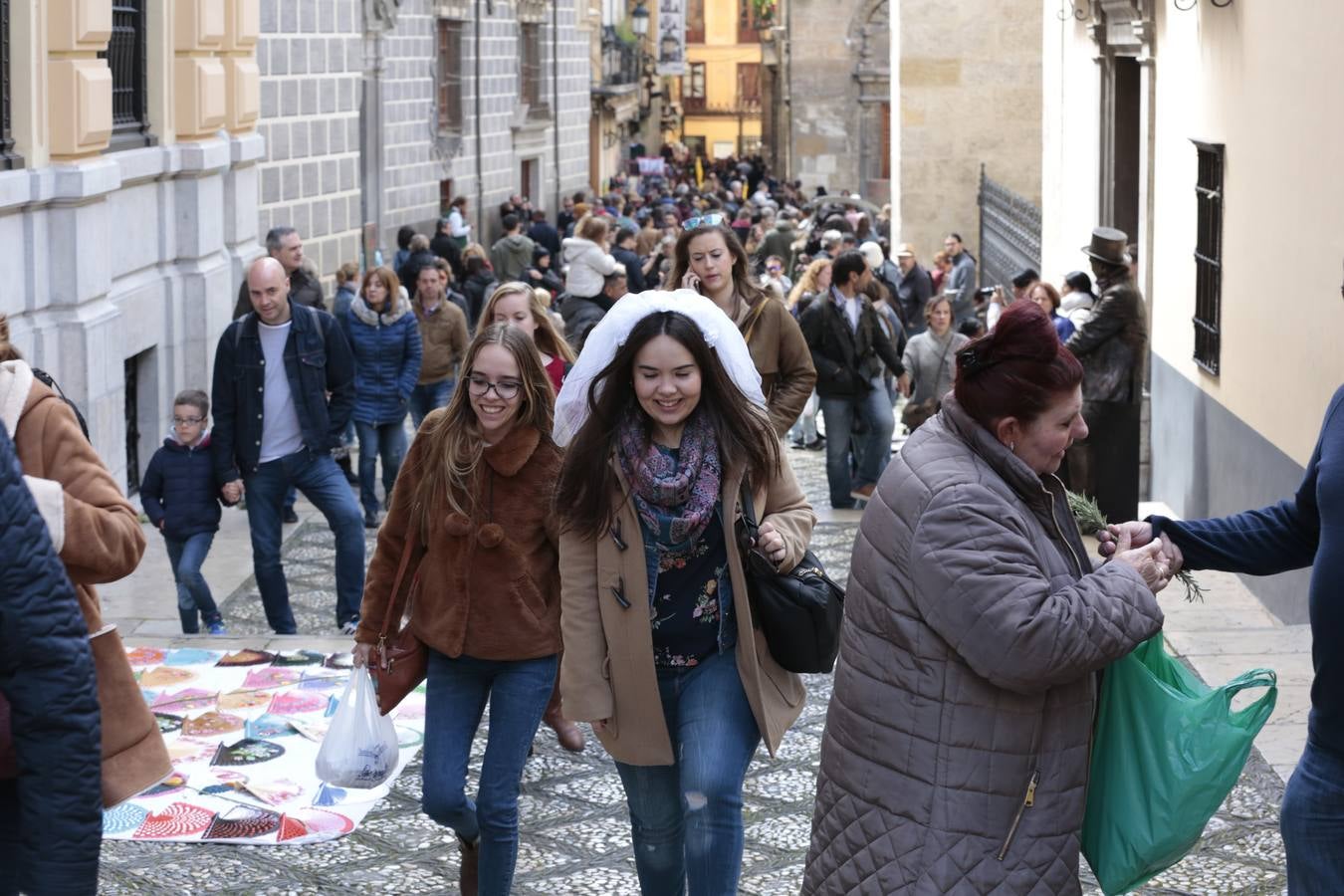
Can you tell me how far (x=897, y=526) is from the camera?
3678mm

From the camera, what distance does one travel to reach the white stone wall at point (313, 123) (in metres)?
17.8

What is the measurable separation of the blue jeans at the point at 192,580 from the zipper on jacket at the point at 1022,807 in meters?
5.64

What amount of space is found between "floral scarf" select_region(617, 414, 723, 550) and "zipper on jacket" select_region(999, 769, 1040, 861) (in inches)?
45.5

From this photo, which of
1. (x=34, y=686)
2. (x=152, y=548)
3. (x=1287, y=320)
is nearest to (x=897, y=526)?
(x=34, y=686)

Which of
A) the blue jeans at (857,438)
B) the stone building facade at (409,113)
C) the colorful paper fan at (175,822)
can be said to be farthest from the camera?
the stone building facade at (409,113)

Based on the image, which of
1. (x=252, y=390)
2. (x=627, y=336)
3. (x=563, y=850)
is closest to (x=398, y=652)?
(x=563, y=850)

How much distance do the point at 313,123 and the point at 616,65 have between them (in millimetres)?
33265

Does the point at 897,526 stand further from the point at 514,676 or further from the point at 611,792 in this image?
the point at 611,792

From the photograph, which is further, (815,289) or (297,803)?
(815,289)

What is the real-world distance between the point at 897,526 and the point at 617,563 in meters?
1.05

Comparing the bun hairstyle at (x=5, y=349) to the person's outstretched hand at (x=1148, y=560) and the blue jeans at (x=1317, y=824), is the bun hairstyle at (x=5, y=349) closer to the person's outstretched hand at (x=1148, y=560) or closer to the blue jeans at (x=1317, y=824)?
the person's outstretched hand at (x=1148, y=560)

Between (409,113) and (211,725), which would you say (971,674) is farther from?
(409,113)

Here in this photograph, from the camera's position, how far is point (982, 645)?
3561 mm

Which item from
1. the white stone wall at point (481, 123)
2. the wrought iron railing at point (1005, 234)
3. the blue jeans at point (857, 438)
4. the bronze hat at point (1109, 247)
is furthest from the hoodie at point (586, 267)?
the white stone wall at point (481, 123)
